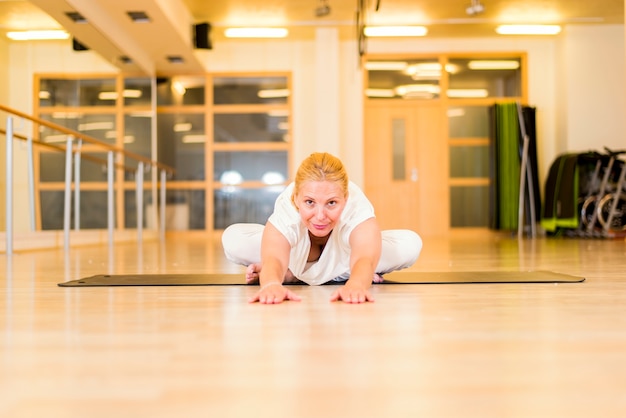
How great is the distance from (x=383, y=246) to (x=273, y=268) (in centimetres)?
61

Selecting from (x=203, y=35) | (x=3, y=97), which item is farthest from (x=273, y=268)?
(x=203, y=35)


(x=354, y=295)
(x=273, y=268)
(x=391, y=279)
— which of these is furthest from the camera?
(x=391, y=279)

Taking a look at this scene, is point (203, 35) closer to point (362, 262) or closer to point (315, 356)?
point (362, 262)

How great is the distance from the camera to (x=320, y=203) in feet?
6.53

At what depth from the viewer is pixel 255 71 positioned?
10.3 m

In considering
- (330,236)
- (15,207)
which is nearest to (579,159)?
(15,207)

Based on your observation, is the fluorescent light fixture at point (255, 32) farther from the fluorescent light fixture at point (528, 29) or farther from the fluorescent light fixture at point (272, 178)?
the fluorescent light fixture at point (528, 29)

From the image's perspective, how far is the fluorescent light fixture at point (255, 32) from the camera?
9609mm

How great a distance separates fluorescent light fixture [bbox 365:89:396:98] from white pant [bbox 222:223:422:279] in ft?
25.8

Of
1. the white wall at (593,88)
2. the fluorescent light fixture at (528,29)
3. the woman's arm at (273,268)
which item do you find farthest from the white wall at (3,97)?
the white wall at (593,88)

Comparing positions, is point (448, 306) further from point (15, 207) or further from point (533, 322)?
point (15, 207)

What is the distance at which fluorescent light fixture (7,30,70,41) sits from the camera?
6094mm

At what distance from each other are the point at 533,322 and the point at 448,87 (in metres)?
9.03

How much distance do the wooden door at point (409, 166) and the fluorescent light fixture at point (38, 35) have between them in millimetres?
4670
